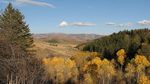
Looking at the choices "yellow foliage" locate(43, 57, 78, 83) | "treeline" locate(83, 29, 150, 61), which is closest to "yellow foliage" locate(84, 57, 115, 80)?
"yellow foliage" locate(43, 57, 78, 83)

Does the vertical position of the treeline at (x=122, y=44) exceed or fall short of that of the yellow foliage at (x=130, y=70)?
it exceeds it

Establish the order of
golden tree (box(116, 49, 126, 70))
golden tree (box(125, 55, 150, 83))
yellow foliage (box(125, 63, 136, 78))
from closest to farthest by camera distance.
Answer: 1. golden tree (box(125, 55, 150, 83))
2. yellow foliage (box(125, 63, 136, 78))
3. golden tree (box(116, 49, 126, 70))

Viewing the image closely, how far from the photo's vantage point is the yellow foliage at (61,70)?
3536 inches

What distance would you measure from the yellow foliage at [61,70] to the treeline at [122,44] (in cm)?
2624

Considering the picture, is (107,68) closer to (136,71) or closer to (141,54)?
(136,71)

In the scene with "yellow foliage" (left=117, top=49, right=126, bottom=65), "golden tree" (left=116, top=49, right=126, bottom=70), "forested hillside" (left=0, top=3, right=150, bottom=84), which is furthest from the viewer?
"yellow foliage" (left=117, top=49, right=126, bottom=65)

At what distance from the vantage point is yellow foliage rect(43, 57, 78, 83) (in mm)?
89812

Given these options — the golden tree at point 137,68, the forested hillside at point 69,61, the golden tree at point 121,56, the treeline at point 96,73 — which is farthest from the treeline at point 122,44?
the treeline at point 96,73

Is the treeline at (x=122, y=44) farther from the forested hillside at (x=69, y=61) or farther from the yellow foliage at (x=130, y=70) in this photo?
the yellow foliage at (x=130, y=70)

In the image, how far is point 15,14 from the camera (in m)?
42.3

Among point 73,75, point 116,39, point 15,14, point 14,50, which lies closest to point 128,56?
point 116,39

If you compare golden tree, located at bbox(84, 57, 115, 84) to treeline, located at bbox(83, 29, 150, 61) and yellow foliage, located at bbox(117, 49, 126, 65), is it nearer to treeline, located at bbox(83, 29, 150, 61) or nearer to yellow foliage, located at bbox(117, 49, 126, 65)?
yellow foliage, located at bbox(117, 49, 126, 65)

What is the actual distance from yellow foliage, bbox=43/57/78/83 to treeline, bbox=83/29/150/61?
26.2m

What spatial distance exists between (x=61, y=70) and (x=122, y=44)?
174 ft
